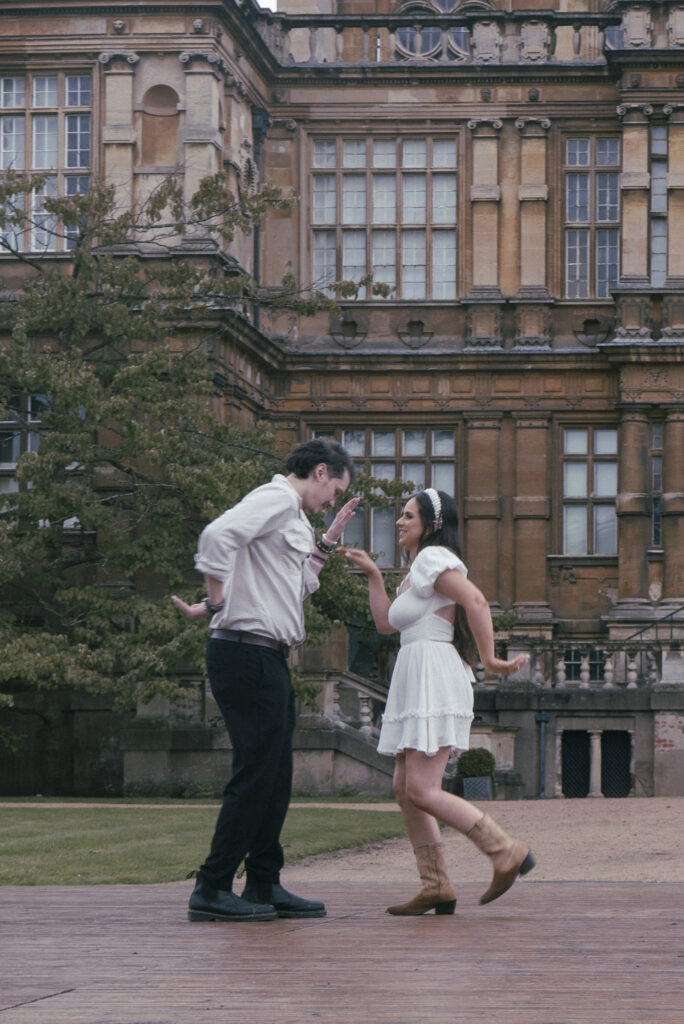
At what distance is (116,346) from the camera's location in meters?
24.8

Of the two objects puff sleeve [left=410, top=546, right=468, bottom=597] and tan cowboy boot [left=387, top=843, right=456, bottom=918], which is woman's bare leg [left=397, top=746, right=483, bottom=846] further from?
puff sleeve [left=410, top=546, right=468, bottom=597]

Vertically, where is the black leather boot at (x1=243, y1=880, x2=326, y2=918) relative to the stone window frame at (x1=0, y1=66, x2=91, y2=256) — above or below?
below

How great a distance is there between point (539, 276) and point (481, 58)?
3661 millimetres

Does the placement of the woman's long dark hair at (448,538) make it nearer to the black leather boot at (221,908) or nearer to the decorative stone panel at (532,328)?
the black leather boot at (221,908)

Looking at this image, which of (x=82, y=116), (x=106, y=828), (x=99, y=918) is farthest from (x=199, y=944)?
(x=82, y=116)

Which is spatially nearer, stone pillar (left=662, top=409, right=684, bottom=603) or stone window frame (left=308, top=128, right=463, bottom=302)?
stone pillar (left=662, top=409, right=684, bottom=603)

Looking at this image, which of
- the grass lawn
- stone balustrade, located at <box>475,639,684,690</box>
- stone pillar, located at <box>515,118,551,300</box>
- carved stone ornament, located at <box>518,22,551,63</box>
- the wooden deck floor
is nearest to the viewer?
the wooden deck floor

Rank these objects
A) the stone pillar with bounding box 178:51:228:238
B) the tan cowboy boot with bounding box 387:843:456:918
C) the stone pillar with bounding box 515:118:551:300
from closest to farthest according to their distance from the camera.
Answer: the tan cowboy boot with bounding box 387:843:456:918 → the stone pillar with bounding box 178:51:228:238 → the stone pillar with bounding box 515:118:551:300

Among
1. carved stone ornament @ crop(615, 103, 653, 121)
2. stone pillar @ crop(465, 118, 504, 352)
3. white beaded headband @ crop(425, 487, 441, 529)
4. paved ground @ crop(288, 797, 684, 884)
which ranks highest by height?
carved stone ornament @ crop(615, 103, 653, 121)

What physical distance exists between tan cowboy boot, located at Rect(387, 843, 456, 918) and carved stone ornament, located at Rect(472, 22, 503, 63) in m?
24.8

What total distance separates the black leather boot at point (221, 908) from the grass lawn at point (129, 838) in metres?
A: 3.96

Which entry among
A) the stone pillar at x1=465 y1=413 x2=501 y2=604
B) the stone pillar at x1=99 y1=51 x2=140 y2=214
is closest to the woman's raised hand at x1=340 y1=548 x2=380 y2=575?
the stone pillar at x1=99 y1=51 x2=140 y2=214

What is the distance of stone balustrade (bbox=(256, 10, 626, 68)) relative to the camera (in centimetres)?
3112

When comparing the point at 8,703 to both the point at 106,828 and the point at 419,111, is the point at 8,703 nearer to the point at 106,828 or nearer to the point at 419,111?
the point at 106,828
